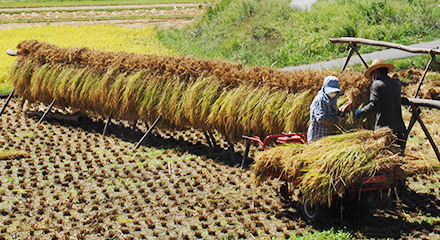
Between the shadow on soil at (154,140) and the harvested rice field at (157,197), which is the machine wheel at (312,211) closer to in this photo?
the harvested rice field at (157,197)

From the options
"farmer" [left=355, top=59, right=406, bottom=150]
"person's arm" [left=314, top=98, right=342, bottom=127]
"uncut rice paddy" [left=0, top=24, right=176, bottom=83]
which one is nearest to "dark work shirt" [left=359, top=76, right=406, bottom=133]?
"farmer" [left=355, top=59, right=406, bottom=150]

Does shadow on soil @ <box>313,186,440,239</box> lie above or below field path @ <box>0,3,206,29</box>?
above

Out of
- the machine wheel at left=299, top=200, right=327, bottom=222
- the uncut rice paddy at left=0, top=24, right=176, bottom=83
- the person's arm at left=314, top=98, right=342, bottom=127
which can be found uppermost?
the person's arm at left=314, top=98, right=342, bottom=127

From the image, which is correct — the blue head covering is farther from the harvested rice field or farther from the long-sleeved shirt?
the harvested rice field

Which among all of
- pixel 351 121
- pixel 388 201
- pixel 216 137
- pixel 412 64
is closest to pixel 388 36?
pixel 412 64

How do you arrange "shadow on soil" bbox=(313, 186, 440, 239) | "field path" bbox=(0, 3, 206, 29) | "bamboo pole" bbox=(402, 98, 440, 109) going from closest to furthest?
1. "shadow on soil" bbox=(313, 186, 440, 239)
2. "bamboo pole" bbox=(402, 98, 440, 109)
3. "field path" bbox=(0, 3, 206, 29)

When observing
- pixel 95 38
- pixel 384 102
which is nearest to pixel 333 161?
pixel 384 102

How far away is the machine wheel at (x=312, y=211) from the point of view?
7.02 metres

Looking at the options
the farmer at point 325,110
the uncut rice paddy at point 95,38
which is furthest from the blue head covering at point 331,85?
the uncut rice paddy at point 95,38

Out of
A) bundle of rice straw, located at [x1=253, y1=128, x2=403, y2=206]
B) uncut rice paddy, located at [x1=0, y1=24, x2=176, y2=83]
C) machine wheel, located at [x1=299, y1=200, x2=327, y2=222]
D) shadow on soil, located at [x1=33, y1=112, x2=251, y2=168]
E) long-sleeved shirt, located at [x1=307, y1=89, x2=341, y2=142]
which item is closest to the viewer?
bundle of rice straw, located at [x1=253, y1=128, x2=403, y2=206]

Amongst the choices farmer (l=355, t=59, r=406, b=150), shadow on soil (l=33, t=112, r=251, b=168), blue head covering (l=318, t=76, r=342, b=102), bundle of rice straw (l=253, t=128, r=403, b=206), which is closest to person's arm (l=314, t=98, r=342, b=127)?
blue head covering (l=318, t=76, r=342, b=102)

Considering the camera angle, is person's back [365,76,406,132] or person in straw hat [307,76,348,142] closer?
person in straw hat [307,76,348,142]

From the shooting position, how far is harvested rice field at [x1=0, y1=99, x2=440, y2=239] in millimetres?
7062

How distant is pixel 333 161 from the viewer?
6.67 meters
